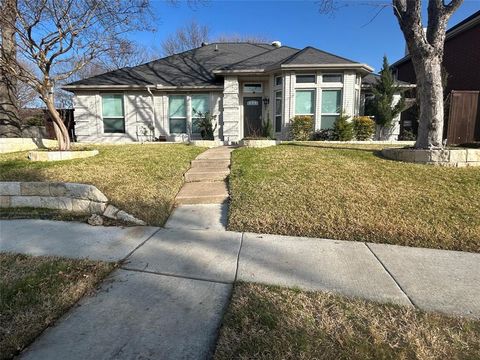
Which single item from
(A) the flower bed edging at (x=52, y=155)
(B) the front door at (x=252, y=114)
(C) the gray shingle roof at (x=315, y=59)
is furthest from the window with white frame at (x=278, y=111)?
(A) the flower bed edging at (x=52, y=155)

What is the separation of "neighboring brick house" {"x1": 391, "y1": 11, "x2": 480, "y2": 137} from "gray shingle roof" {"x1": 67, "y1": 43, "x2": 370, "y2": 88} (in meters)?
5.99

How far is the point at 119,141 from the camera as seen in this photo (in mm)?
13352

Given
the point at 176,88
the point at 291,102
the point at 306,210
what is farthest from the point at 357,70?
the point at 306,210

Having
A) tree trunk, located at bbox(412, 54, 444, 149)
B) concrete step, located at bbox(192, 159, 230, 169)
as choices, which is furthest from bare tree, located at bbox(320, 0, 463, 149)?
concrete step, located at bbox(192, 159, 230, 169)

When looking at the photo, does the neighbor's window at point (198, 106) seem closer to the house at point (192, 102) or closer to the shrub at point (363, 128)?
the house at point (192, 102)

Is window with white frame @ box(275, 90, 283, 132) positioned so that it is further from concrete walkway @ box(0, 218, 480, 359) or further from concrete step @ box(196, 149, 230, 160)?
concrete walkway @ box(0, 218, 480, 359)

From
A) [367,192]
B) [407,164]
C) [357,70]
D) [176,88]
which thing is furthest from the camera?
[176,88]

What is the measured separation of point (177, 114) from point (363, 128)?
7.68 meters

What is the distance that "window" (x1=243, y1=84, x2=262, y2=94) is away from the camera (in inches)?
523

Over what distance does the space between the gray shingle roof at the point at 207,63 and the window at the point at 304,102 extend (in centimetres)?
110

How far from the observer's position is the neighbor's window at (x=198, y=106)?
1326 centimetres

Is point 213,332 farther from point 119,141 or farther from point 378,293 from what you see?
point 119,141

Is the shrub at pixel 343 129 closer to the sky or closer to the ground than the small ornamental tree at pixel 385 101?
closer to the ground

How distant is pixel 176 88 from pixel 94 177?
812cm
